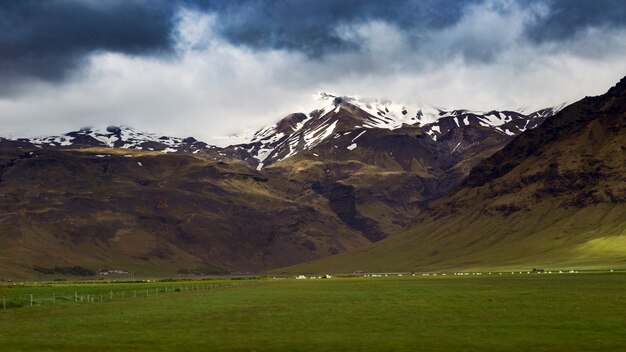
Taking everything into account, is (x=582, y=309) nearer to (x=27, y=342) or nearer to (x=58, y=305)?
(x=27, y=342)

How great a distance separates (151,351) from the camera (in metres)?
54.0

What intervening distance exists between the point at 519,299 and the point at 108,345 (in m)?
59.7

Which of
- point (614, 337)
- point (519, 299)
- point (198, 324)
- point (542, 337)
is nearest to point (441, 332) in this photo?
point (542, 337)

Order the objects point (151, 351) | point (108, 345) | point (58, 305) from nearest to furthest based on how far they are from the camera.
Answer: point (151, 351) → point (108, 345) → point (58, 305)

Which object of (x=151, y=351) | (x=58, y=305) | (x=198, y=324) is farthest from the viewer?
(x=58, y=305)

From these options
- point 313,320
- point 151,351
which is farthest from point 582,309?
point 151,351

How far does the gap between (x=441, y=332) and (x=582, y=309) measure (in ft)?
87.1

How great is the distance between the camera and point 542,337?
59.0m

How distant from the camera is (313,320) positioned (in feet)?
254

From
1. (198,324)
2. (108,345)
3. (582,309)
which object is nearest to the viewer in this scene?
(108,345)

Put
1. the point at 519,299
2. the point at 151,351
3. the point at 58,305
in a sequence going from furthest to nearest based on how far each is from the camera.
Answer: the point at 58,305, the point at 519,299, the point at 151,351

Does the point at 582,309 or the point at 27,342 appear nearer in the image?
the point at 27,342

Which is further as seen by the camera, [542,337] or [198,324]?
[198,324]

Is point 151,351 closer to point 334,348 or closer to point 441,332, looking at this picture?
point 334,348
